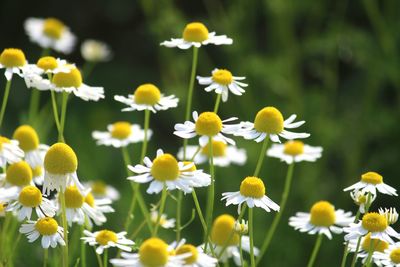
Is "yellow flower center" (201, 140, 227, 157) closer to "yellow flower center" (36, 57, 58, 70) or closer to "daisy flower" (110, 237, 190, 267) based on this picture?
"yellow flower center" (36, 57, 58, 70)

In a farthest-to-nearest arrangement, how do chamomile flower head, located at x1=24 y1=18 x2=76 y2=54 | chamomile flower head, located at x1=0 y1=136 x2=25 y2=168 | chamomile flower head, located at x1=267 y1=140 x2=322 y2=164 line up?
chamomile flower head, located at x1=24 y1=18 x2=76 y2=54, chamomile flower head, located at x1=267 y1=140 x2=322 y2=164, chamomile flower head, located at x1=0 y1=136 x2=25 y2=168

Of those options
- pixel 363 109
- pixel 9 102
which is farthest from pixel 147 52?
pixel 363 109

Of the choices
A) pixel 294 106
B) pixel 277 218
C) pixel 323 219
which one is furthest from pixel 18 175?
pixel 294 106

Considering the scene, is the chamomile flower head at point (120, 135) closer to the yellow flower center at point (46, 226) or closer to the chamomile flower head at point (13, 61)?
the chamomile flower head at point (13, 61)

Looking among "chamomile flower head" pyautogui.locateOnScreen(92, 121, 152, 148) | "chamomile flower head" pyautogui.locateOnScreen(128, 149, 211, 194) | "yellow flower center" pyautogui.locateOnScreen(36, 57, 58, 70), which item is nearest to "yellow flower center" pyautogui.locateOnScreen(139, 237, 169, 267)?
"chamomile flower head" pyautogui.locateOnScreen(128, 149, 211, 194)

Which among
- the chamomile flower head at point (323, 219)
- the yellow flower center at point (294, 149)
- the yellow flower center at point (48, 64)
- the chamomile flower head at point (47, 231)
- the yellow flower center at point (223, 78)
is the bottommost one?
the chamomile flower head at point (47, 231)

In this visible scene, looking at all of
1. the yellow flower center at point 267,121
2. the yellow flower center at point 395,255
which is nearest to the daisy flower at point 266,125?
the yellow flower center at point 267,121

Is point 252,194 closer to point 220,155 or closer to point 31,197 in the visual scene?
point 31,197

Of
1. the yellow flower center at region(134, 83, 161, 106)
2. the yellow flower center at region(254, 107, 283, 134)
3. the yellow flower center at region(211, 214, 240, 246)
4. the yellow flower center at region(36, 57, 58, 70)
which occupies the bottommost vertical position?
the yellow flower center at region(211, 214, 240, 246)
